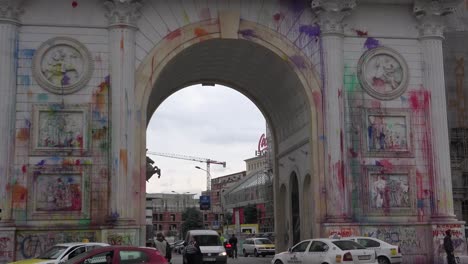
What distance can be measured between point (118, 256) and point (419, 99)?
1945 cm

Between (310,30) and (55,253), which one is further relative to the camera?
(310,30)

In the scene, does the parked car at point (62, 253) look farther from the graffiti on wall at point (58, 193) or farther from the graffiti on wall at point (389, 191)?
the graffiti on wall at point (389, 191)

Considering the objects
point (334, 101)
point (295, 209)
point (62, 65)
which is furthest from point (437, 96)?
point (62, 65)

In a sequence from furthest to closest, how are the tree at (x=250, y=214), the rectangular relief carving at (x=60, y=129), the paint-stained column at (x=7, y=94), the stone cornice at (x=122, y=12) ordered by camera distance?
1. the tree at (x=250, y=214)
2. the stone cornice at (x=122, y=12)
3. the rectangular relief carving at (x=60, y=129)
4. the paint-stained column at (x=7, y=94)

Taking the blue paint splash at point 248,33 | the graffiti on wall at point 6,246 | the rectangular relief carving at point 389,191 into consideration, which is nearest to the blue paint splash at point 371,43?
the blue paint splash at point 248,33

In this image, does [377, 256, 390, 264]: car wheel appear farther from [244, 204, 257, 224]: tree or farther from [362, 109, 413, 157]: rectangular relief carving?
[244, 204, 257, 224]: tree

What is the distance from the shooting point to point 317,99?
29.6 metres

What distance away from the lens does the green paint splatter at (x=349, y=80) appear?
29.8 metres

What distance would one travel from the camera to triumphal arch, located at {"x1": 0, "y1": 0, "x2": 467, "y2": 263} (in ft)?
88.1

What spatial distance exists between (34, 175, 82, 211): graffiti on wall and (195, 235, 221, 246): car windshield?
21.1 feet

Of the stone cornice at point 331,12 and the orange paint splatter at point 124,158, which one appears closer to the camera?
the orange paint splatter at point 124,158

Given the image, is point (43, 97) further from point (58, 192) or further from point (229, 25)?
point (229, 25)

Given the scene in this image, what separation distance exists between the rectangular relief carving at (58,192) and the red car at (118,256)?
436 inches

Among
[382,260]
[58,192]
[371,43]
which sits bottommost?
[382,260]
